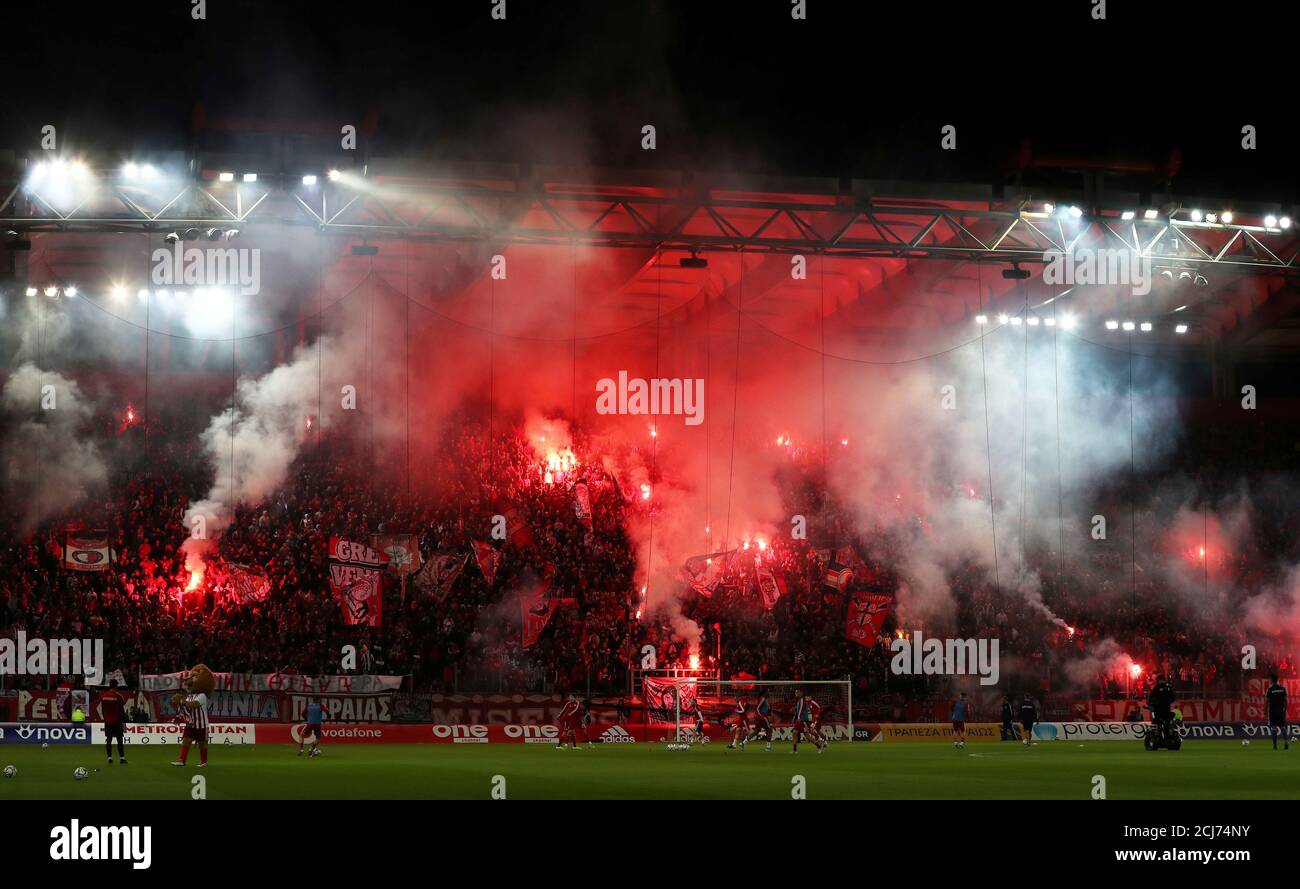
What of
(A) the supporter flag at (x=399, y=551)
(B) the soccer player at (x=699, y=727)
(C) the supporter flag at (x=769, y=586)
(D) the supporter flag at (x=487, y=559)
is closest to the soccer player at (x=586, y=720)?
(B) the soccer player at (x=699, y=727)

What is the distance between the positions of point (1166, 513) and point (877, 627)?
1138cm

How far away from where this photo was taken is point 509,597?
3634 centimetres

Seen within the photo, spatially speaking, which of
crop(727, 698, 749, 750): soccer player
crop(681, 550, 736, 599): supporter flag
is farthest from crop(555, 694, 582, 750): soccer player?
crop(681, 550, 736, 599): supporter flag

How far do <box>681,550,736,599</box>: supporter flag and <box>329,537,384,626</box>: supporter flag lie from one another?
8546 millimetres

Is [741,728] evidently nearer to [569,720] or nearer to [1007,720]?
[569,720]

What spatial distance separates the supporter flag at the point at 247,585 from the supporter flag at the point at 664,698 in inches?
379

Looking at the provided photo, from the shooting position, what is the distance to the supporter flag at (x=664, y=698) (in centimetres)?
3462

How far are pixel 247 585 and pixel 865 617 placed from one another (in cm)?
1634

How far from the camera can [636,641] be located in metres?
36.5

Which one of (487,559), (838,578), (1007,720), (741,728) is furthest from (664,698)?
(1007,720)

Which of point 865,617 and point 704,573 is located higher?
point 704,573

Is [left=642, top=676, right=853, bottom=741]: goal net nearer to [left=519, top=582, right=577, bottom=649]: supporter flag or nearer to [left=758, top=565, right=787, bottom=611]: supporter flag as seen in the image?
[left=519, top=582, right=577, bottom=649]: supporter flag
